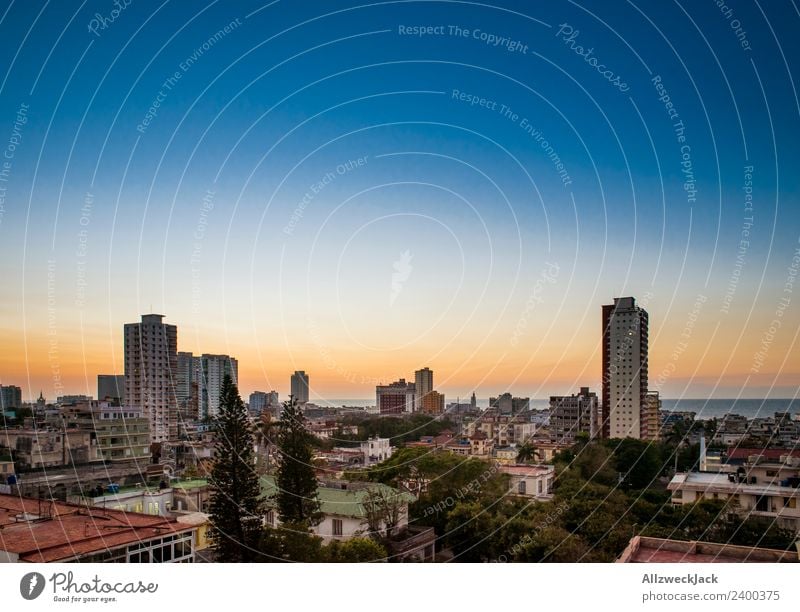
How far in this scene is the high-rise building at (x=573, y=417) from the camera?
870 centimetres

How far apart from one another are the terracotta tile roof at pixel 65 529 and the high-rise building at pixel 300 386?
1413 mm

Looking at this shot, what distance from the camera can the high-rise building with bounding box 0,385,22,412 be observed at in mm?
4973

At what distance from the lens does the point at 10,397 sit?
519cm

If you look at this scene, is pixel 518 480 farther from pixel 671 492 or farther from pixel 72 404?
pixel 72 404

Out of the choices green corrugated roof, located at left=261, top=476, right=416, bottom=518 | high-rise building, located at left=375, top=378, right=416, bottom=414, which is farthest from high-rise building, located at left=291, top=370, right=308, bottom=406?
green corrugated roof, located at left=261, top=476, right=416, bottom=518

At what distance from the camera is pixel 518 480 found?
7309 mm

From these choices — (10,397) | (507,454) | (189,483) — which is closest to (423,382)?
(189,483)

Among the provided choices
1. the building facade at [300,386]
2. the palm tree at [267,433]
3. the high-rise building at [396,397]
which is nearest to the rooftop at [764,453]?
the high-rise building at [396,397]

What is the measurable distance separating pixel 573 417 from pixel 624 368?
2.76 meters

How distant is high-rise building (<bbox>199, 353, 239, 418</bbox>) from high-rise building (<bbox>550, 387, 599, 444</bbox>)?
431cm

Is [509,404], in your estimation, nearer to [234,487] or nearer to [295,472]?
[295,472]

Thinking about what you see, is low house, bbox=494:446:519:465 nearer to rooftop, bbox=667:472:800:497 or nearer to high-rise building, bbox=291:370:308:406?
rooftop, bbox=667:472:800:497

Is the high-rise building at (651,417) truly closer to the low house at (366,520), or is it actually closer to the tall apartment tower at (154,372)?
the low house at (366,520)
